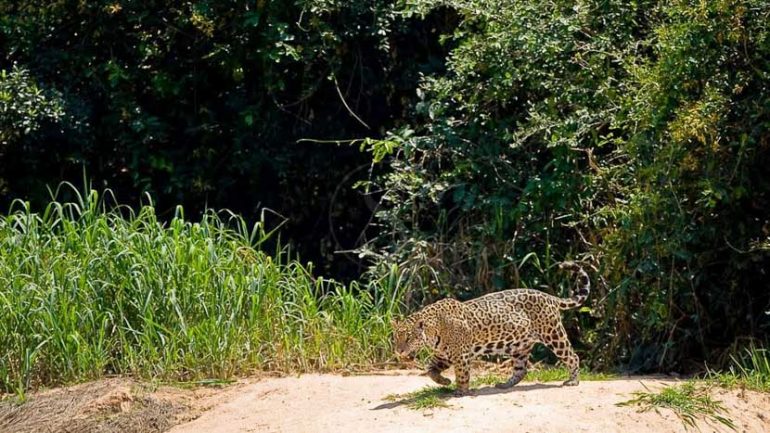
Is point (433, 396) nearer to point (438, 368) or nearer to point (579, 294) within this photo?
point (438, 368)

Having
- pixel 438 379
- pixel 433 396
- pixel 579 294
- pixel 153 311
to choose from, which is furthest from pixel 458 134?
pixel 433 396

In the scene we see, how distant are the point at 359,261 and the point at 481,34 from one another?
2.91 m

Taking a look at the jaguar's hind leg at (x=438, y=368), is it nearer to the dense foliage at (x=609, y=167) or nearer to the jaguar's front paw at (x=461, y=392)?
the jaguar's front paw at (x=461, y=392)

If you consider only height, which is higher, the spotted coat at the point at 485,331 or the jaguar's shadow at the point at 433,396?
the spotted coat at the point at 485,331

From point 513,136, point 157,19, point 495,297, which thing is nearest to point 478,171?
point 513,136

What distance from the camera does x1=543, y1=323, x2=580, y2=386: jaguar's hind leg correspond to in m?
9.44

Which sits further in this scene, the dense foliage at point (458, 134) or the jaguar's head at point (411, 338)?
the dense foliage at point (458, 134)

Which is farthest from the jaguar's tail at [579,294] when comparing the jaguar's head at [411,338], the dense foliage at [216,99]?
the dense foliage at [216,99]

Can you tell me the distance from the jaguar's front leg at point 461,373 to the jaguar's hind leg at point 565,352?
74cm

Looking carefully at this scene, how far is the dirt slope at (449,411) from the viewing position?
8.48 metres

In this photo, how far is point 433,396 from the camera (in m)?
9.00

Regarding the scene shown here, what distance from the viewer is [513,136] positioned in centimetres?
1202

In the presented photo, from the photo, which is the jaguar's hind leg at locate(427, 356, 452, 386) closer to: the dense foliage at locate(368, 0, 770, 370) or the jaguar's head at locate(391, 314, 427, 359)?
the jaguar's head at locate(391, 314, 427, 359)

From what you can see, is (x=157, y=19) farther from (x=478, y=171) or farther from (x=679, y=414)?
(x=679, y=414)
